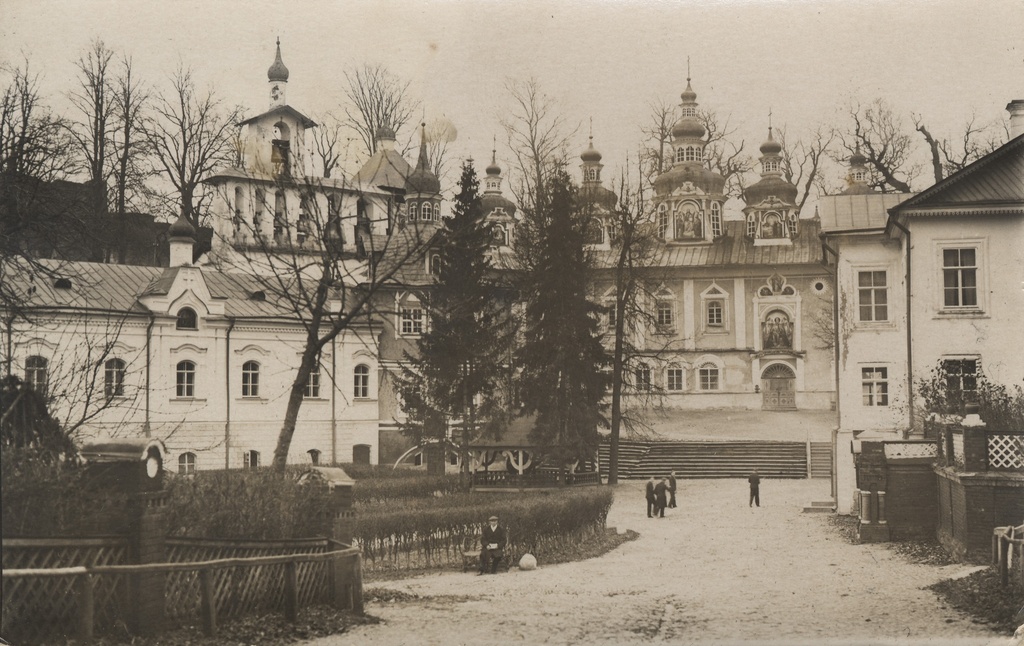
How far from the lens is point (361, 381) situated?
756 cm

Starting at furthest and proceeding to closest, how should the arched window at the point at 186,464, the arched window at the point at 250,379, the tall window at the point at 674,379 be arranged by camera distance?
the tall window at the point at 674,379
the arched window at the point at 250,379
the arched window at the point at 186,464

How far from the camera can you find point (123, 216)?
25.2ft

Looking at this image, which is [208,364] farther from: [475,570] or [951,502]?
[951,502]

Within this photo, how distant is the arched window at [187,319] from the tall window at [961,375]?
653cm

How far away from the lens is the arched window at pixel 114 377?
714cm

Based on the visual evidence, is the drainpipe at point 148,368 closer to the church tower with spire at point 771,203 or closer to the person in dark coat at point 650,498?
the church tower with spire at point 771,203

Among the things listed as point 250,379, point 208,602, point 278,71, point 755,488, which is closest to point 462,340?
point 250,379

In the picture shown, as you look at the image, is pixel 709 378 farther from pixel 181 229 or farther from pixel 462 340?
pixel 181 229

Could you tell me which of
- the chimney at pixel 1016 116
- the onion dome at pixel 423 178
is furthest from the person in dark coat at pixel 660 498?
the onion dome at pixel 423 178

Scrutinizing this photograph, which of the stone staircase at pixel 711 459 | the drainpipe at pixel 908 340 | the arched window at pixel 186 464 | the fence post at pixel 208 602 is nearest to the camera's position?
the fence post at pixel 208 602

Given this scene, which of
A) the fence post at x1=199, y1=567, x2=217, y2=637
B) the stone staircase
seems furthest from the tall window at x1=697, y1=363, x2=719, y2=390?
the fence post at x1=199, y1=567, x2=217, y2=637

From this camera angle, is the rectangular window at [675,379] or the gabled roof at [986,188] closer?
the gabled roof at [986,188]

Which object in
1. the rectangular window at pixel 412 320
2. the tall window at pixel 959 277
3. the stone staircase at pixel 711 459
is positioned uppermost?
the tall window at pixel 959 277

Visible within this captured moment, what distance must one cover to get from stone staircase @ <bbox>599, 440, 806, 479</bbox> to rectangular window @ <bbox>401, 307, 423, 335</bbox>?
147 inches
